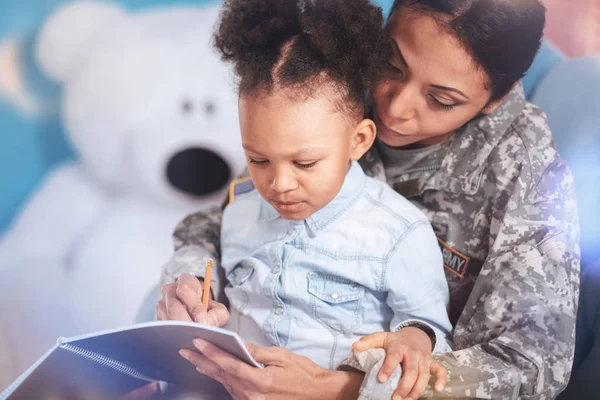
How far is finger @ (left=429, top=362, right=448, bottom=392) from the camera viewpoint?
849 millimetres

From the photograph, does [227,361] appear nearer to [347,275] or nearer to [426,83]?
[347,275]

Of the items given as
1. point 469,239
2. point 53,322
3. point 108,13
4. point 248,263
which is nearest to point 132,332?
point 248,263

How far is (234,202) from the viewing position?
113 cm

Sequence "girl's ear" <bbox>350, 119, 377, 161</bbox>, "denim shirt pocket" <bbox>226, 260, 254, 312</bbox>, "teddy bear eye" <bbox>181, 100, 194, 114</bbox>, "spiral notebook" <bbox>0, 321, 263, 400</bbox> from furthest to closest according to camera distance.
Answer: "teddy bear eye" <bbox>181, 100, 194, 114</bbox> < "denim shirt pocket" <bbox>226, 260, 254, 312</bbox> < "girl's ear" <bbox>350, 119, 377, 161</bbox> < "spiral notebook" <bbox>0, 321, 263, 400</bbox>

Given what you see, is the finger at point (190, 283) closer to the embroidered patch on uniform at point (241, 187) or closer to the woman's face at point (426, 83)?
the embroidered patch on uniform at point (241, 187)

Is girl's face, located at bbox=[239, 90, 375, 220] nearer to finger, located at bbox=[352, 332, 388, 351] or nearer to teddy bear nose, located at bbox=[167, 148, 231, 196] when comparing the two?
finger, located at bbox=[352, 332, 388, 351]

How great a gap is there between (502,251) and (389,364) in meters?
0.27

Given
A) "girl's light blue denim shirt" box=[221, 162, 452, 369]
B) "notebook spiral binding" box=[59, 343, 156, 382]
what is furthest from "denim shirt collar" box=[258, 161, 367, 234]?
"notebook spiral binding" box=[59, 343, 156, 382]

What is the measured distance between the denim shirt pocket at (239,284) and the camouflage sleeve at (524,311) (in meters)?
0.21

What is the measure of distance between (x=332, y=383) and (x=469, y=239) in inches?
13.2

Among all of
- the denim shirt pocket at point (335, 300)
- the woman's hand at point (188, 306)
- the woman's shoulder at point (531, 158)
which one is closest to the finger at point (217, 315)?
the woman's hand at point (188, 306)

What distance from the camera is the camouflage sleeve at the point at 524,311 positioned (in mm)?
886

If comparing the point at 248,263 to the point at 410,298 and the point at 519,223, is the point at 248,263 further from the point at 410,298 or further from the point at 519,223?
the point at 519,223

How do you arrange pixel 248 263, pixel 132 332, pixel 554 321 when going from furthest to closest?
pixel 248 263 → pixel 554 321 → pixel 132 332
